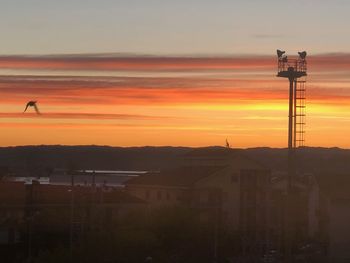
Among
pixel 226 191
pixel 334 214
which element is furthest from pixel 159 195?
pixel 334 214

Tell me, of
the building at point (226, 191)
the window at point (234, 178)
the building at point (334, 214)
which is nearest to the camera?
the building at point (226, 191)

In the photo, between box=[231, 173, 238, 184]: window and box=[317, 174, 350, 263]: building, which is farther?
box=[317, 174, 350, 263]: building

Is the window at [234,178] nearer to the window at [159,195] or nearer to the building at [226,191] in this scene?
the building at [226,191]

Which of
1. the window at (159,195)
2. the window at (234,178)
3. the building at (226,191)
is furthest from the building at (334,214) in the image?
the window at (159,195)

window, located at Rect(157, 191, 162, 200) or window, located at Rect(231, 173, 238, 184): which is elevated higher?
window, located at Rect(231, 173, 238, 184)

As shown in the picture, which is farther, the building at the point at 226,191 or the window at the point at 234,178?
the window at the point at 234,178

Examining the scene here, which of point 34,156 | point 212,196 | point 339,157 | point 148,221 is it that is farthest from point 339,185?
point 34,156

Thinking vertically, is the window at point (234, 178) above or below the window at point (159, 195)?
above

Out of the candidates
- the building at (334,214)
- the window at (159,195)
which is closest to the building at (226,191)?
the window at (159,195)

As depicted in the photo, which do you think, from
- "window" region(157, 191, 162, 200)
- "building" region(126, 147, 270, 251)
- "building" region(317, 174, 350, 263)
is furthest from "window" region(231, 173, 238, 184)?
"building" region(317, 174, 350, 263)

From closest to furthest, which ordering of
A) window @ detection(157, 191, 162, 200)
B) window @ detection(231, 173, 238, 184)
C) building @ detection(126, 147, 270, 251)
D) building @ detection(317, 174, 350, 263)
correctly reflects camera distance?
building @ detection(126, 147, 270, 251) < window @ detection(231, 173, 238, 184) < building @ detection(317, 174, 350, 263) < window @ detection(157, 191, 162, 200)

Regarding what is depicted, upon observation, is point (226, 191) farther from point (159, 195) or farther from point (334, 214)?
point (334, 214)

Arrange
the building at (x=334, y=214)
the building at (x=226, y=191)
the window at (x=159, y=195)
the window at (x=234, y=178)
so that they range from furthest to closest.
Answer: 1. the window at (x=159, y=195)
2. the building at (x=334, y=214)
3. the window at (x=234, y=178)
4. the building at (x=226, y=191)

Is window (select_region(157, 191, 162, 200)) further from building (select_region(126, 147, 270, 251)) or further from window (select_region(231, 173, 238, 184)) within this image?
window (select_region(231, 173, 238, 184))
